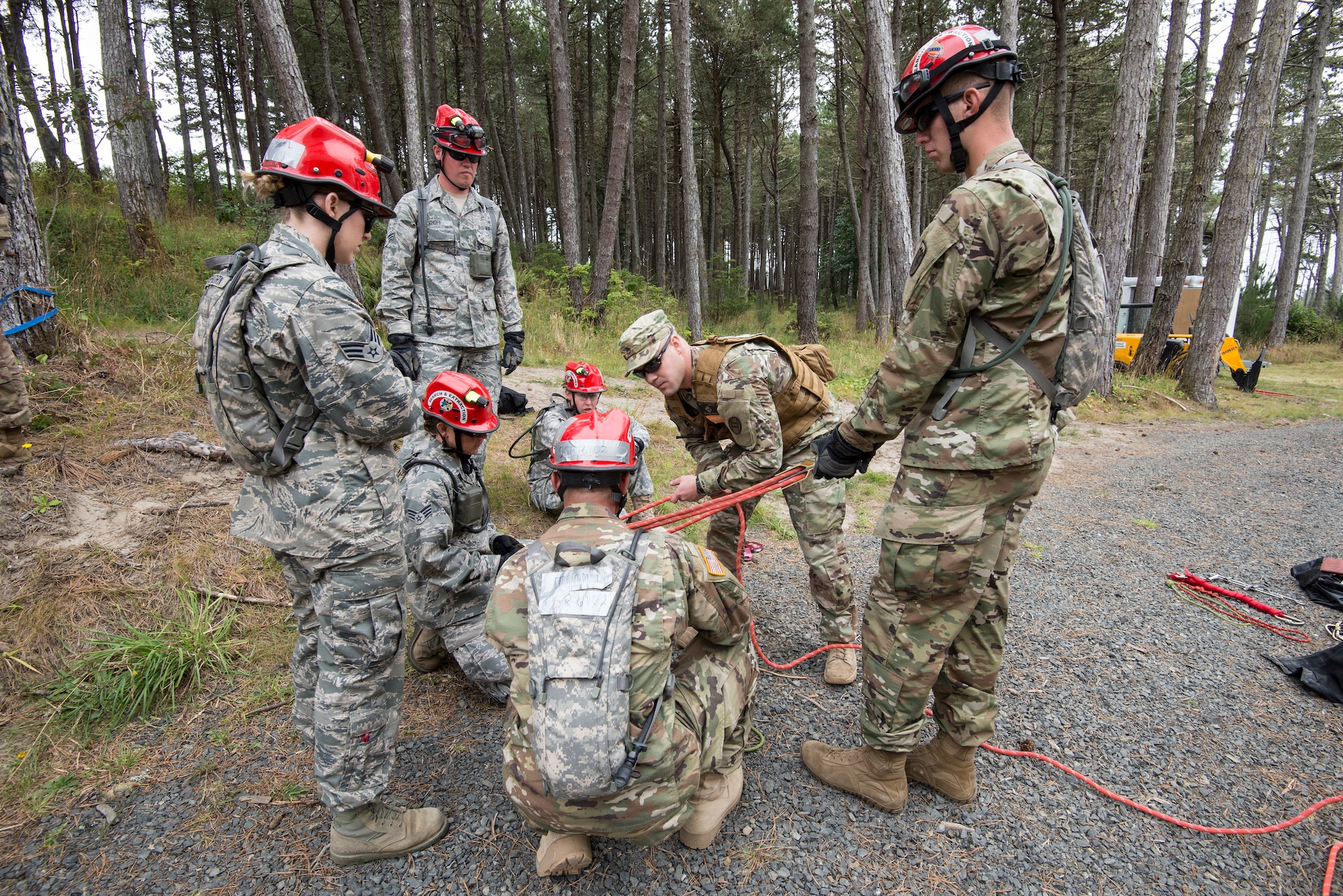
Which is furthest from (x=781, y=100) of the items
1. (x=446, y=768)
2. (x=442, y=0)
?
(x=446, y=768)

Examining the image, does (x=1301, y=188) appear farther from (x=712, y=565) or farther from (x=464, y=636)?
(x=464, y=636)

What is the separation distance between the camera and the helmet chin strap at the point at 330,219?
212 cm

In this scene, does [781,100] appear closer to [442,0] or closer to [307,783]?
[442,0]

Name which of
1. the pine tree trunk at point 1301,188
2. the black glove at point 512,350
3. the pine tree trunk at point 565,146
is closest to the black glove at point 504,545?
the black glove at point 512,350

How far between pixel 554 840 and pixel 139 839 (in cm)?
157

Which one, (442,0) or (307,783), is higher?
(442,0)

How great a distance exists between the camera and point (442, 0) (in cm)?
2184

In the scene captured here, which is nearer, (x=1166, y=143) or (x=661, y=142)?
(x=1166, y=143)

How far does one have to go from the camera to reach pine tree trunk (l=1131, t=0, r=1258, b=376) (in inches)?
441

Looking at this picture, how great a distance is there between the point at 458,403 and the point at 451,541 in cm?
72

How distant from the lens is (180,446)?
4.59 meters

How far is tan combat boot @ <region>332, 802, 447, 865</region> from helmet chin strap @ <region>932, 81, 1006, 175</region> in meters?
2.99

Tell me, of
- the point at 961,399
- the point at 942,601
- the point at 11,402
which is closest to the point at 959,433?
the point at 961,399

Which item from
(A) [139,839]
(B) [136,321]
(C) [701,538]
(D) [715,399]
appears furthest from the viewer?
(B) [136,321]
